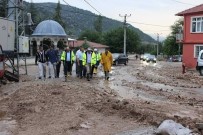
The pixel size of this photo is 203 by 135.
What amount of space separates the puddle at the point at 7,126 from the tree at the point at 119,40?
274 ft

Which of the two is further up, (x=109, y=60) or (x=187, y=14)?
(x=187, y=14)

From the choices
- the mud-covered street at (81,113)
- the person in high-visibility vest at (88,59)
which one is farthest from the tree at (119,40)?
the mud-covered street at (81,113)

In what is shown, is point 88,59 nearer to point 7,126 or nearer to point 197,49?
point 7,126

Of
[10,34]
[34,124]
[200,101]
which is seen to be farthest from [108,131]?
[10,34]

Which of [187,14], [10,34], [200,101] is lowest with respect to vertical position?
[200,101]

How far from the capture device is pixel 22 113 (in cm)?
1093

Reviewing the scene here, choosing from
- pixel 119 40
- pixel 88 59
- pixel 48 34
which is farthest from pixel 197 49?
pixel 119 40

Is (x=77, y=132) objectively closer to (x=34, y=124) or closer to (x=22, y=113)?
(x=34, y=124)

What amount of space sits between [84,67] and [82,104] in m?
A: 10.2

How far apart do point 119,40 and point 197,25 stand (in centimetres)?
5349

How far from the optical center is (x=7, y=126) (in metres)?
9.70

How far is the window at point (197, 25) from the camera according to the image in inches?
1569

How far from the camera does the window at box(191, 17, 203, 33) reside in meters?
39.8

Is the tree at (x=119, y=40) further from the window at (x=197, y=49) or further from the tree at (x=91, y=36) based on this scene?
the window at (x=197, y=49)
